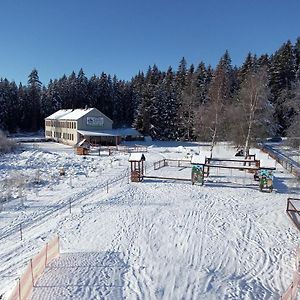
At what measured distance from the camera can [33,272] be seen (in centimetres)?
988

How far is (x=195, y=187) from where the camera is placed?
2306 cm

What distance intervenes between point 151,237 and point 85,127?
42.6 metres

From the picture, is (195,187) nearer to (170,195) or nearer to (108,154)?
(170,195)

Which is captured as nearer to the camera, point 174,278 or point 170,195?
point 174,278

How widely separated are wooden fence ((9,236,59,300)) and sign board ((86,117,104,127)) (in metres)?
43.9

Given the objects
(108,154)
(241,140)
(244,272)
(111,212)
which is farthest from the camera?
(108,154)

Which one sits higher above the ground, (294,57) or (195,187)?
(294,57)

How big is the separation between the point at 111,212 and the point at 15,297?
888 cm

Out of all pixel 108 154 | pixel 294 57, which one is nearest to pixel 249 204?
pixel 108 154

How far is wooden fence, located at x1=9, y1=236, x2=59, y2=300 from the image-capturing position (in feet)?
28.5

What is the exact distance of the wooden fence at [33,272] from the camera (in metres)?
8.67

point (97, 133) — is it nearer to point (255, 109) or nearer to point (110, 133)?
point (110, 133)

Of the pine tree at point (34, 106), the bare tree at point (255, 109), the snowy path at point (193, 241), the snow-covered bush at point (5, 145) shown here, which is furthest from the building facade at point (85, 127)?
the snowy path at point (193, 241)

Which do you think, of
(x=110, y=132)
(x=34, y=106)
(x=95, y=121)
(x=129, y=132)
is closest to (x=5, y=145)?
(x=95, y=121)
